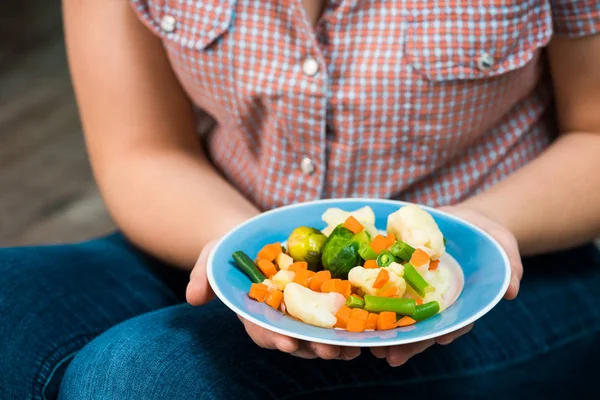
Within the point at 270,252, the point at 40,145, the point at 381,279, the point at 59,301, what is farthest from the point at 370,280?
the point at 40,145

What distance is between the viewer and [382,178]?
98 centimetres

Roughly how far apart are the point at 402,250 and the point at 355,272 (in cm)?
5

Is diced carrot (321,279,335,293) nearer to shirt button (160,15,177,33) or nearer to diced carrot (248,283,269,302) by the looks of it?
diced carrot (248,283,269,302)

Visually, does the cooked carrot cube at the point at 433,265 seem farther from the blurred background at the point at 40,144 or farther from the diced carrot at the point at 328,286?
the blurred background at the point at 40,144

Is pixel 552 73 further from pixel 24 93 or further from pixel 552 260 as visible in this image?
pixel 24 93

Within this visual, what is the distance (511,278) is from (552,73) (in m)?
0.36

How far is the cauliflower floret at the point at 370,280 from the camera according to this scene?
74 centimetres

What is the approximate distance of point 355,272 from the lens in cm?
75

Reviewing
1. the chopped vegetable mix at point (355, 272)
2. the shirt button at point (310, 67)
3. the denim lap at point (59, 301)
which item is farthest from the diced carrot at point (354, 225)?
the denim lap at point (59, 301)

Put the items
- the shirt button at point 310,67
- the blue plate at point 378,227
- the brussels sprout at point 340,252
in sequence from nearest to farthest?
the blue plate at point 378,227 < the brussels sprout at point 340,252 < the shirt button at point 310,67

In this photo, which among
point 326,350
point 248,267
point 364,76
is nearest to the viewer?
point 326,350

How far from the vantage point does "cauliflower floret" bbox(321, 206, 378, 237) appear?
832 millimetres

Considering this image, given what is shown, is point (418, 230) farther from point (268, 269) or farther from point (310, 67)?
point (310, 67)

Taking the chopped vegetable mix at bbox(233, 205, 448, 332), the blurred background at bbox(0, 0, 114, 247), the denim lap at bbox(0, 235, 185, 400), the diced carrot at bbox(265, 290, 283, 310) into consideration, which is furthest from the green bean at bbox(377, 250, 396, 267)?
the blurred background at bbox(0, 0, 114, 247)
